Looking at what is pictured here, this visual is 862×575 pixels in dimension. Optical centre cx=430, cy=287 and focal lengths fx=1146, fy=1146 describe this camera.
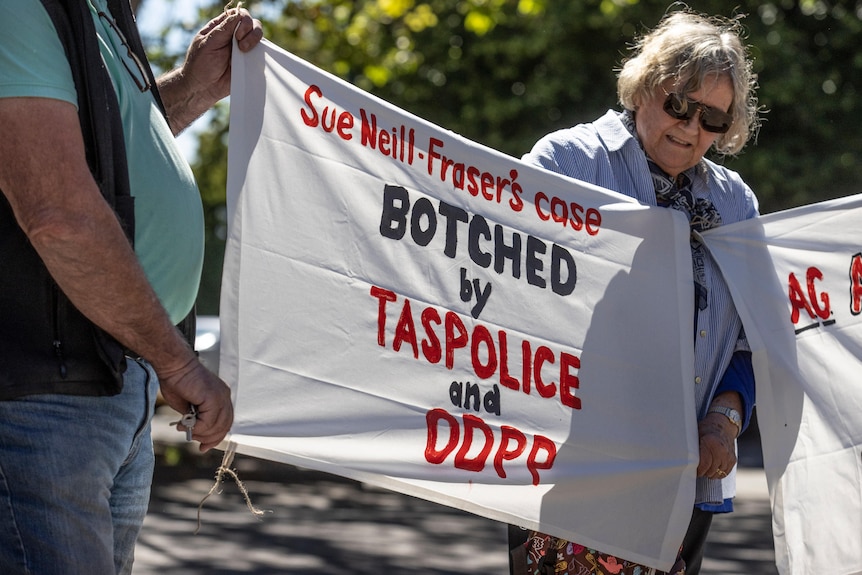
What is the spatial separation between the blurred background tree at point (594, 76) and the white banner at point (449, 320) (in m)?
11.6

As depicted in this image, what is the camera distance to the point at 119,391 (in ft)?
7.04

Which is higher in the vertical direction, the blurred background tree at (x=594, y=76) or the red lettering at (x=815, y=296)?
the blurred background tree at (x=594, y=76)

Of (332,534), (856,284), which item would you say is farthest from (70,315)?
(332,534)

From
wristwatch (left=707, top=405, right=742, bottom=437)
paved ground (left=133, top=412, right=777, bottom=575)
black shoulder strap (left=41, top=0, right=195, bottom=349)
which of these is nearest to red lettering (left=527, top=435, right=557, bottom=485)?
wristwatch (left=707, top=405, right=742, bottom=437)

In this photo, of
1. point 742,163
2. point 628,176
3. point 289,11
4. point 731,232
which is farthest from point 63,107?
point 742,163

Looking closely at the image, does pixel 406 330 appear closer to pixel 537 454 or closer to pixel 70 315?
pixel 537 454

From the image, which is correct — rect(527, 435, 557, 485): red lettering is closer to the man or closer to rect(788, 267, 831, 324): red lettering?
rect(788, 267, 831, 324): red lettering

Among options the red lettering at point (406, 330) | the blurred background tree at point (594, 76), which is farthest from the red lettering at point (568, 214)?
the blurred background tree at point (594, 76)

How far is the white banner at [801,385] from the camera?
319 cm

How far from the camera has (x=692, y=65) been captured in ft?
9.81

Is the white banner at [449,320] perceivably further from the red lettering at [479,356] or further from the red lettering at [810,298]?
the red lettering at [810,298]

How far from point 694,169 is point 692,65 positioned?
340mm

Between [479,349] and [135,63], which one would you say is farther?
[479,349]

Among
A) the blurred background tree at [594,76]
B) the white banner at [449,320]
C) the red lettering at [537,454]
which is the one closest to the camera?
the white banner at [449,320]
